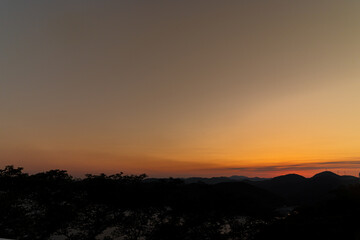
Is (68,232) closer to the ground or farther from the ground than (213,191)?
closer to the ground

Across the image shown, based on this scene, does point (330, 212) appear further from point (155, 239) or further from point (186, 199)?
point (155, 239)

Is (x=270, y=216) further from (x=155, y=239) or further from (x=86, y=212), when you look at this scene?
(x=86, y=212)

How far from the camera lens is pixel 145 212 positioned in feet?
69.1

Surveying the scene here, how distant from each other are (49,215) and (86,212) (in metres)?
2.65

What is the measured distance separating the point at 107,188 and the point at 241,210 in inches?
545

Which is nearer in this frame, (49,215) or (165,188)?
(49,215)

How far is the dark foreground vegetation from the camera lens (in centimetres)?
1437

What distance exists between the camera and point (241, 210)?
24.6m

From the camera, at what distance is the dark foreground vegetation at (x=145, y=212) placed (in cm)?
1437

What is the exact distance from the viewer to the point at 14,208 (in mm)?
12797

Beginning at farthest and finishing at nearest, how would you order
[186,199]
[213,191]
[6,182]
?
1. [213,191]
2. [186,199]
3. [6,182]

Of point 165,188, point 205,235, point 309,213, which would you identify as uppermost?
point 165,188

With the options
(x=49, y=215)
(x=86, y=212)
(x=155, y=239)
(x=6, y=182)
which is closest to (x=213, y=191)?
(x=155, y=239)

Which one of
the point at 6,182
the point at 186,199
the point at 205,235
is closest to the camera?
the point at 6,182
